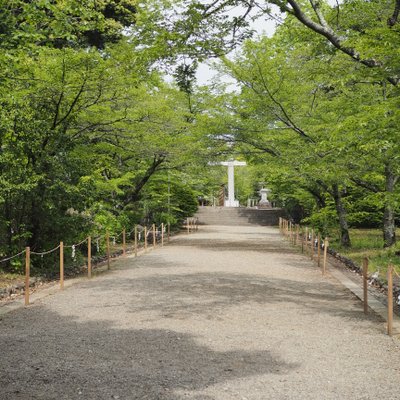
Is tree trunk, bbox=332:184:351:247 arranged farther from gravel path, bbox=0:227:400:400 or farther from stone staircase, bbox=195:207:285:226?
stone staircase, bbox=195:207:285:226

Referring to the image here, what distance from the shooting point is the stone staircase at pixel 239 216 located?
146 ft

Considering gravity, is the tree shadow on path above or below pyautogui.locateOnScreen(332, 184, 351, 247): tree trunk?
below

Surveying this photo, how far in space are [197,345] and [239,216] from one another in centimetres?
4083

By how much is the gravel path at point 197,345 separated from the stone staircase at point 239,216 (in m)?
33.8

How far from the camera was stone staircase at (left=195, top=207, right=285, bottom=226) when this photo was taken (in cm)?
4442

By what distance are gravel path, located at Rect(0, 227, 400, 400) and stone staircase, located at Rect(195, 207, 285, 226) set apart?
111ft

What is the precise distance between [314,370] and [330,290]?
18.4 feet

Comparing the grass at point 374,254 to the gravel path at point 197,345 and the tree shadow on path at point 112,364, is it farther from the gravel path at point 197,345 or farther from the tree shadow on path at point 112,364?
the tree shadow on path at point 112,364

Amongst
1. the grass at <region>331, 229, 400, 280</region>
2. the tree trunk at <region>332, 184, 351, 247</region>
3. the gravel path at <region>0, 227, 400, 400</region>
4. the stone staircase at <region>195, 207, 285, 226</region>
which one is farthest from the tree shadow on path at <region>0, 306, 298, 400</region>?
the stone staircase at <region>195, 207, 285, 226</region>

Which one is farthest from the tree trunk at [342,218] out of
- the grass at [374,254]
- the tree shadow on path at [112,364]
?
the tree shadow on path at [112,364]

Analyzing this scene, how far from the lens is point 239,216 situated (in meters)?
46.5

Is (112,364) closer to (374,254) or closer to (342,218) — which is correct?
(374,254)

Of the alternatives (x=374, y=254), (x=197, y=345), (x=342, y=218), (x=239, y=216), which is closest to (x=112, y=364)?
(x=197, y=345)

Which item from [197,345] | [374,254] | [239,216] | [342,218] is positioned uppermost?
[342,218]
